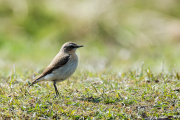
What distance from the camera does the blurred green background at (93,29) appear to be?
12438mm

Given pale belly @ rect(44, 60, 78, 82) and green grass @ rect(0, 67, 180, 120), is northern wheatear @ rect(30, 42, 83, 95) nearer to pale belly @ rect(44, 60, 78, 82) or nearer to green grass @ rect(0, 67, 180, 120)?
pale belly @ rect(44, 60, 78, 82)

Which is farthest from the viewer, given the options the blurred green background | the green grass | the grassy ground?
the blurred green background

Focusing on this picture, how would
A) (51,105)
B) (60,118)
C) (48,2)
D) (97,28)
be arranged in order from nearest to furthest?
(60,118), (51,105), (97,28), (48,2)

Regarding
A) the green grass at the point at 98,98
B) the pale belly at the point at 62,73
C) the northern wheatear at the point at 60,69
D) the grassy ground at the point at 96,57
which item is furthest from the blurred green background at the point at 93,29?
the pale belly at the point at 62,73

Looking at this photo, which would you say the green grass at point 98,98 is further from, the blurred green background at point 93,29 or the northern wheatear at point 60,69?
the blurred green background at point 93,29

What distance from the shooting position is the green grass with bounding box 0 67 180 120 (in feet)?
18.0

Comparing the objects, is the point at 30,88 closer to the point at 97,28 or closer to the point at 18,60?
the point at 18,60

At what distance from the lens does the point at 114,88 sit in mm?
6828

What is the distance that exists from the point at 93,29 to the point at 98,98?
7920mm

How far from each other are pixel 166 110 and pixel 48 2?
11.4 m

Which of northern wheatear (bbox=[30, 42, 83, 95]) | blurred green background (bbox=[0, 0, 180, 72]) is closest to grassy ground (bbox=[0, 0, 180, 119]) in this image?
blurred green background (bbox=[0, 0, 180, 72])

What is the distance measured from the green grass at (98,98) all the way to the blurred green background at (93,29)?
411 centimetres

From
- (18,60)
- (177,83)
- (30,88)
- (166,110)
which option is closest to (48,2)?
(18,60)

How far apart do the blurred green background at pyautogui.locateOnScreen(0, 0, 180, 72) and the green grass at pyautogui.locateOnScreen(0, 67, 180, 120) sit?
4113mm
